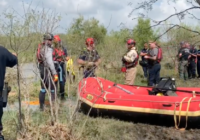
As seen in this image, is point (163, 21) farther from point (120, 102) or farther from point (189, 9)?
point (120, 102)

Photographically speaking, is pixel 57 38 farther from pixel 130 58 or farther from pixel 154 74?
pixel 154 74

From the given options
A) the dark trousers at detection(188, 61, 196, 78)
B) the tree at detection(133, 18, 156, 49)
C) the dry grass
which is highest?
the tree at detection(133, 18, 156, 49)

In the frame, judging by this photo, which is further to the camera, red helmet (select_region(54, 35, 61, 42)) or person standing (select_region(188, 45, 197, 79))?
person standing (select_region(188, 45, 197, 79))

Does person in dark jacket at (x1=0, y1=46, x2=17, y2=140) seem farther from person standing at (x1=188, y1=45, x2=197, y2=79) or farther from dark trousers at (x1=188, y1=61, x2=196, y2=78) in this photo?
dark trousers at (x1=188, y1=61, x2=196, y2=78)

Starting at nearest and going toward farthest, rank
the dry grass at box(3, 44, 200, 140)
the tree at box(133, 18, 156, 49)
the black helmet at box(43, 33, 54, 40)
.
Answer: the black helmet at box(43, 33, 54, 40) → the dry grass at box(3, 44, 200, 140) → the tree at box(133, 18, 156, 49)

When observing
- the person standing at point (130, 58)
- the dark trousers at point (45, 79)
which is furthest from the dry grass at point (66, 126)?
the person standing at point (130, 58)

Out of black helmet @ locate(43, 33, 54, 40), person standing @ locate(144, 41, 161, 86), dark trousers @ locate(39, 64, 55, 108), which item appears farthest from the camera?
person standing @ locate(144, 41, 161, 86)

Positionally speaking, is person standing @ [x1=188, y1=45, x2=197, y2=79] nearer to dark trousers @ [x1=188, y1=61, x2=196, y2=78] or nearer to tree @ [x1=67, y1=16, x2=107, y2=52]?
dark trousers @ [x1=188, y1=61, x2=196, y2=78]

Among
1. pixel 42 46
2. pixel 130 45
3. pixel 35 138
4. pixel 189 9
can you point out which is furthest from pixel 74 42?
pixel 130 45

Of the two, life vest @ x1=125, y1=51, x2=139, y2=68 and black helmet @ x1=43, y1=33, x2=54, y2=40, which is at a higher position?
black helmet @ x1=43, y1=33, x2=54, y2=40

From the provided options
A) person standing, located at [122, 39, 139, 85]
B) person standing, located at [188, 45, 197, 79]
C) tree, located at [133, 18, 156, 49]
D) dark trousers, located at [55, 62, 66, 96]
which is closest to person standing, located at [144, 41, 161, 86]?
tree, located at [133, 18, 156, 49]

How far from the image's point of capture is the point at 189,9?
672cm

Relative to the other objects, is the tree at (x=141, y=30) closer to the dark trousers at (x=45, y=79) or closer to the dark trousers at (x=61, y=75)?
the dark trousers at (x=61, y=75)

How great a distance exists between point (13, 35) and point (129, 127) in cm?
281
